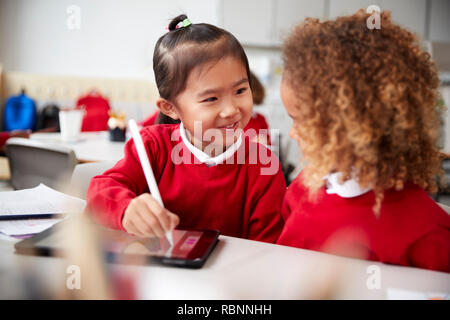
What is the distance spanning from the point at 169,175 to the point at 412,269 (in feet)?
1.94

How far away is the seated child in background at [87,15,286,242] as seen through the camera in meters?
0.89

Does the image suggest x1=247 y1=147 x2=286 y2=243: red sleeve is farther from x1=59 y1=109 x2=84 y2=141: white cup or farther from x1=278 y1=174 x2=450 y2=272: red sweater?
x1=59 y1=109 x2=84 y2=141: white cup

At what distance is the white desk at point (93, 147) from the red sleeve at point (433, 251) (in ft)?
3.91

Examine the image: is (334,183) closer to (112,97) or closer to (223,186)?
(223,186)

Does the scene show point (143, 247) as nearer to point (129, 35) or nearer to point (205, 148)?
point (205, 148)

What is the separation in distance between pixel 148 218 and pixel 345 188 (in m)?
0.32

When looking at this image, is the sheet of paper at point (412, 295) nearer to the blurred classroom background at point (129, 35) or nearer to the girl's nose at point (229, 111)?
the girl's nose at point (229, 111)

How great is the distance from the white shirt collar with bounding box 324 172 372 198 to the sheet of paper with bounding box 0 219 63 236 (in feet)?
1.68

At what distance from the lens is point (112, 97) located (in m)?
4.25

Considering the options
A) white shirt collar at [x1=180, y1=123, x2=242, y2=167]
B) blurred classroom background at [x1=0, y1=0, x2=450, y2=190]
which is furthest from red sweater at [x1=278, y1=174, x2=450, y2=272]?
blurred classroom background at [x1=0, y1=0, x2=450, y2=190]

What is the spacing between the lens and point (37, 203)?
81cm

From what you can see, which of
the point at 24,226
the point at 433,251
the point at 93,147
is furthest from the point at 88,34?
the point at 433,251

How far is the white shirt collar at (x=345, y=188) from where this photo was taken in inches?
24.6

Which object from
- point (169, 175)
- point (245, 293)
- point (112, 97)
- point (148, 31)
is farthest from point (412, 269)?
point (148, 31)
